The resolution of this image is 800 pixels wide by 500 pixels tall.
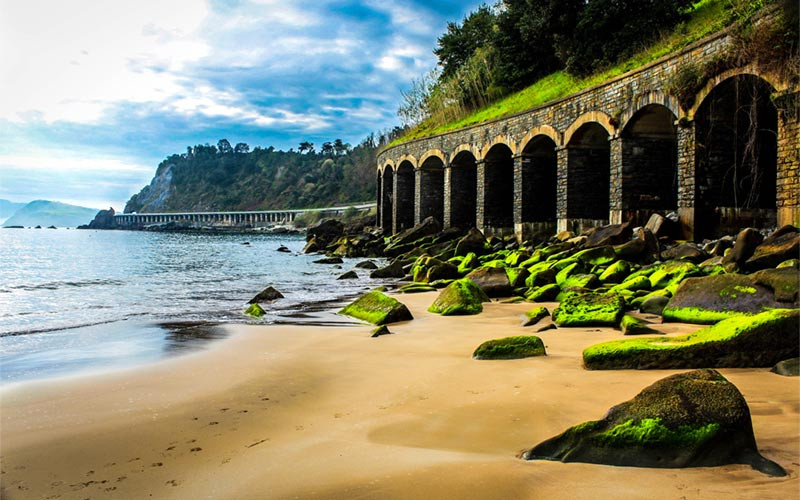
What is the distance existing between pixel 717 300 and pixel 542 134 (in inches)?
504

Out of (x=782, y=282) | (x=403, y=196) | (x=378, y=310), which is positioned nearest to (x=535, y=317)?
(x=378, y=310)

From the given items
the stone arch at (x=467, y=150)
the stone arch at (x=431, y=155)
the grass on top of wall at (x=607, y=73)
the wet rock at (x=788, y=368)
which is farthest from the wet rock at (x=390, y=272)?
the wet rock at (x=788, y=368)

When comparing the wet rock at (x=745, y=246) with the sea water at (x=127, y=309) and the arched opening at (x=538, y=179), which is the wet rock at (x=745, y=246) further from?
the arched opening at (x=538, y=179)

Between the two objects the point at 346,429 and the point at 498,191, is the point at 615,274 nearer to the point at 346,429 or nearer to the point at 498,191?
the point at 346,429

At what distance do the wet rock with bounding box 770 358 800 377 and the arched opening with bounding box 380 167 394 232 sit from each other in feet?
93.4

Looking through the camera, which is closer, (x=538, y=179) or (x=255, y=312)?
(x=255, y=312)

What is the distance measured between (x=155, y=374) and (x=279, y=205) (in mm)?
114941

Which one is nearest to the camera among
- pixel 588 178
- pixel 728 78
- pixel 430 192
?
pixel 728 78

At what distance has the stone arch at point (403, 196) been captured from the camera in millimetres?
29828

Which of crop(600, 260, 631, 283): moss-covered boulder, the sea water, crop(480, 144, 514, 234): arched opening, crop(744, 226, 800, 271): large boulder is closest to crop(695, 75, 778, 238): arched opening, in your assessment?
crop(600, 260, 631, 283): moss-covered boulder

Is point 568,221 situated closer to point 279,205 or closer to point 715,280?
point 715,280

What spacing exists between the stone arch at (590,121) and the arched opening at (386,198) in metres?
16.6

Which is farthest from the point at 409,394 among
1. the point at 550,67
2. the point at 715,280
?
the point at 550,67

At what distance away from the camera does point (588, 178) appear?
1656 centimetres
